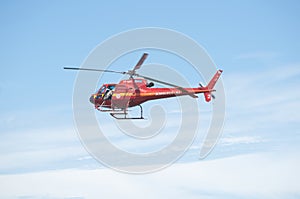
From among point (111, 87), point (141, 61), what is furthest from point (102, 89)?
point (141, 61)

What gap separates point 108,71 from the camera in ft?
192

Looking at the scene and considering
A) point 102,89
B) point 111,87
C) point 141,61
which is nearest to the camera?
point 141,61

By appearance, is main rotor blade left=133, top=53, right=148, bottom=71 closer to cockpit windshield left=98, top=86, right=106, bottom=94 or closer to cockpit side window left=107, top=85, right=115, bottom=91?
cockpit side window left=107, top=85, right=115, bottom=91

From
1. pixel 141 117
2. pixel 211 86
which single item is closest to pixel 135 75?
Answer: pixel 141 117

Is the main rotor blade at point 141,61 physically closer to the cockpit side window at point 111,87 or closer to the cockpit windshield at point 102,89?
the cockpit side window at point 111,87

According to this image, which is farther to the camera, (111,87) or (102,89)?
(102,89)

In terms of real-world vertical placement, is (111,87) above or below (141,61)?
below

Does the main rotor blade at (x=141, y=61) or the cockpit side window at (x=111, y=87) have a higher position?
the main rotor blade at (x=141, y=61)

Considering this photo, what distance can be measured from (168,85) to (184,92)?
3975 mm

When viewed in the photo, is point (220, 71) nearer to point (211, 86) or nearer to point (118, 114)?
point (211, 86)

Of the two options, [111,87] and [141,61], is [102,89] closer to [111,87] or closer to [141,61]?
[111,87]

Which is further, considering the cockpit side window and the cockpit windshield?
the cockpit windshield

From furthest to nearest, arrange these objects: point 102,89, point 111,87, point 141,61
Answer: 1. point 102,89
2. point 111,87
3. point 141,61

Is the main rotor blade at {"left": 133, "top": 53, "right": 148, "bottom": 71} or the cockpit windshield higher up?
the main rotor blade at {"left": 133, "top": 53, "right": 148, "bottom": 71}
